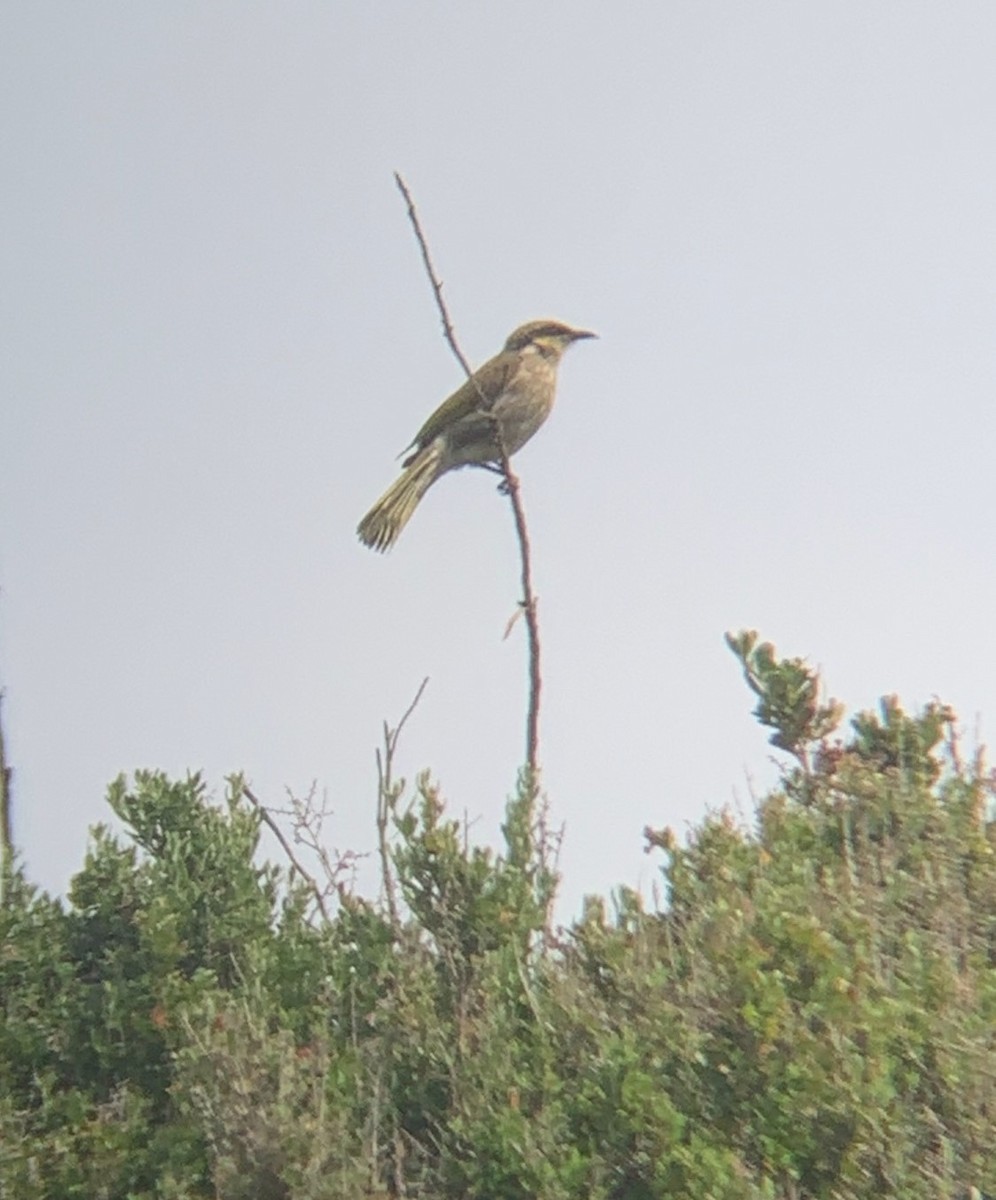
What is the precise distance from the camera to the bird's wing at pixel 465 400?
1043 cm

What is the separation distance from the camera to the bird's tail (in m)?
9.64

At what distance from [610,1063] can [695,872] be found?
214cm

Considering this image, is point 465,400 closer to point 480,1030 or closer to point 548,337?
point 548,337

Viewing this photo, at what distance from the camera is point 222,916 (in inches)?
246

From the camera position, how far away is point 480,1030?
5.60m

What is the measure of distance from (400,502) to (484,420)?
0.73 metres

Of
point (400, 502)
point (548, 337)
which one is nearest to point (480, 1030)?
point (400, 502)

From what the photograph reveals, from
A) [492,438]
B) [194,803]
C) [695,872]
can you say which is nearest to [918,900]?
[695,872]

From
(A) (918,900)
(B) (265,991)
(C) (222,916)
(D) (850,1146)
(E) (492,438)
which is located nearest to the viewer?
(D) (850,1146)

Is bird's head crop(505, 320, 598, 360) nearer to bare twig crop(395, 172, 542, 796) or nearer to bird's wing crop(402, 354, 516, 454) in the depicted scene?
bird's wing crop(402, 354, 516, 454)

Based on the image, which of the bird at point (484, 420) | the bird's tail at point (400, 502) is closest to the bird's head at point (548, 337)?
the bird at point (484, 420)

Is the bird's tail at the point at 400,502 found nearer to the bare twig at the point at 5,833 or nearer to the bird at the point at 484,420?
the bird at the point at 484,420

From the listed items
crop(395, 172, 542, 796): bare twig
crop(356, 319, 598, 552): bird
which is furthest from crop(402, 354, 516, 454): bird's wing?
crop(395, 172, 542, 796): bare twig

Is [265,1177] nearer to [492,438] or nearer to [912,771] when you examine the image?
[912,771]
